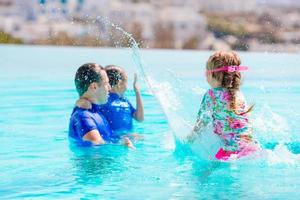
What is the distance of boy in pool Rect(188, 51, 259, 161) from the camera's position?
4.99 meters

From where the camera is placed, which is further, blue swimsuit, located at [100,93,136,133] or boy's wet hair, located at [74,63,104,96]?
blue swimsuit, located at [100,93,136,133]

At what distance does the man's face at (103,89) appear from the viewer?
5.72 m

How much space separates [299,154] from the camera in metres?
5.33

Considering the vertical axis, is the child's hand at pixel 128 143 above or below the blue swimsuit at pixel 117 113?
below

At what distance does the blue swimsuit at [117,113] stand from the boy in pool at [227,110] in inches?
51.9

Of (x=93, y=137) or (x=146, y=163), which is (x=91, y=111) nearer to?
(x=93, y=137)

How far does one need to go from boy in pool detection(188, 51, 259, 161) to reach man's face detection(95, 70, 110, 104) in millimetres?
1000

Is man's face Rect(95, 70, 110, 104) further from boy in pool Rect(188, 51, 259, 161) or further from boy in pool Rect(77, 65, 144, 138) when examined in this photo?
boy in pool Rect(188, 51, 259, 161)

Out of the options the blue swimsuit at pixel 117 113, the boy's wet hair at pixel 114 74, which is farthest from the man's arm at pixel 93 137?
the boy's wet hair at pixel 114 74

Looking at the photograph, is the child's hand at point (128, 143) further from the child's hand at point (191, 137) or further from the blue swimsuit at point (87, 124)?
the child's hand at point (191, 137)

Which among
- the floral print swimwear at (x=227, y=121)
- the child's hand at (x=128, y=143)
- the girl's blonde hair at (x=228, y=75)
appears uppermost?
the girl's blonde hair at (x=228, y=75)

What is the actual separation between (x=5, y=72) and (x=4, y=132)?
27.1 ft

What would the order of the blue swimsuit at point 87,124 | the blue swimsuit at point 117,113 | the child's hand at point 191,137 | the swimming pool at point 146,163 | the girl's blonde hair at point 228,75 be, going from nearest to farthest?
1. the swimming pool at point 146,163
2. the girl's blonde hair at point 228,75
3. the child's hand at point 191,137
4. the blue swimsuit at point 87,124
5. the blue swimsuit at point 117,113

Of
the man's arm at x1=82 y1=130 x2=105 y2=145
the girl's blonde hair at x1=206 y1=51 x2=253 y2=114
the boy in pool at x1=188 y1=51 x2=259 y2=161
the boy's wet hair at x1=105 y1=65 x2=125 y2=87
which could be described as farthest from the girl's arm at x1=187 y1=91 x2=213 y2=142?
the boy's wet hair at x1=105 y1=65 x2=125 y2=87
